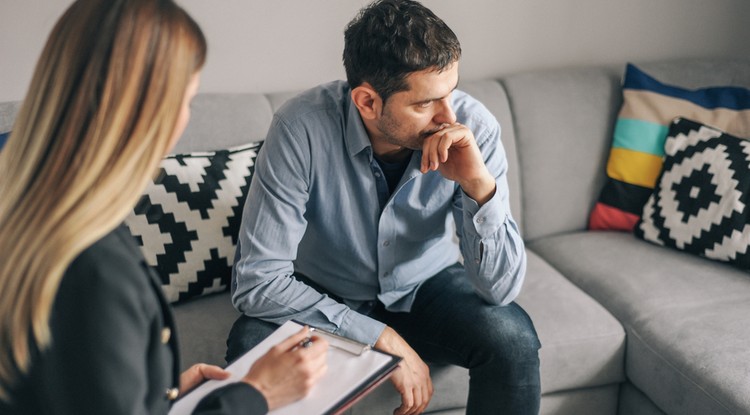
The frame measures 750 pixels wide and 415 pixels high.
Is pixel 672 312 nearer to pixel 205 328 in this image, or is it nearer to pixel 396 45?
pixel 396 45

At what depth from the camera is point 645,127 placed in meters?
2.13

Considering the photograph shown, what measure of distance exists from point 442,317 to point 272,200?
43cm

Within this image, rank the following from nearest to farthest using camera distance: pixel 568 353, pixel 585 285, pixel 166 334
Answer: pixel 166 334
pixel 568 353
pixel 585 285

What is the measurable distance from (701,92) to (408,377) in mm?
1321

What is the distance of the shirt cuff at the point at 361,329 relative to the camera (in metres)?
1.48

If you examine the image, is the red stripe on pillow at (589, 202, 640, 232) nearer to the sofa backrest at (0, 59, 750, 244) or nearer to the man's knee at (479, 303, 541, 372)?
the sofa backrest at (0, 59, 750, 244)

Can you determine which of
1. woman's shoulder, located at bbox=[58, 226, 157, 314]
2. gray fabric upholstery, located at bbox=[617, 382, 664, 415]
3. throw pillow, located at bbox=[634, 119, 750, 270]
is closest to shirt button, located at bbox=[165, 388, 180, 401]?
woman's shoulder, located at bbox=[58, 226, 157, 314]

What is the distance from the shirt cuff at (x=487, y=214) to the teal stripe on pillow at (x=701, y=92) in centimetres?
90

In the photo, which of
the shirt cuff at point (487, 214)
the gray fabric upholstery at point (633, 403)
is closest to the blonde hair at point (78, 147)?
the shirt cuff at point (487, 214)

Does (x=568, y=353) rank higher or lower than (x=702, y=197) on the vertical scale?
lower

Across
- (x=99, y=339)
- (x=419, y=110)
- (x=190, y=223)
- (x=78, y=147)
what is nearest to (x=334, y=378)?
(x=99, y=339)

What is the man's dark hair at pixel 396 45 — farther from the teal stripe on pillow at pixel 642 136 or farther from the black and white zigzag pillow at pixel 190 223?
the teal stripe on pillow at pixel 642 136

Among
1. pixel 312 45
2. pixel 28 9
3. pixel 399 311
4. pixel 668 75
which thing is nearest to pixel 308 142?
pixel 399 311

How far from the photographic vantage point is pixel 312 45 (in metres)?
2.19
